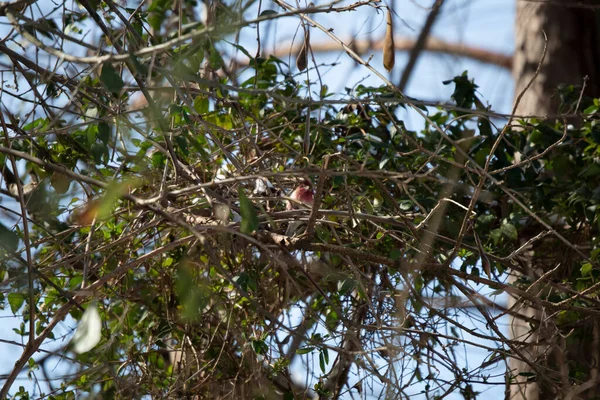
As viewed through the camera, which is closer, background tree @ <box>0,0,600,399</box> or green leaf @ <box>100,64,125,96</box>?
green leaf @ <box>100,64,125,96</box>

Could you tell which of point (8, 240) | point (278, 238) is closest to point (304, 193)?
point (278, 238)

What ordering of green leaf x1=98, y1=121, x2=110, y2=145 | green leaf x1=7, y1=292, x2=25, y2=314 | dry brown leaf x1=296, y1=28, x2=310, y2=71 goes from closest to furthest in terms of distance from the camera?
green leaf x1=98, y1=121, x2=110, y2=145 < dry brown leaf x1=296, y1=28, x2=310, y2=71 < green leaf x1=7, y1=292, x2=25, y2=314

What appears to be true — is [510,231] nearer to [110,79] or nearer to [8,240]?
[110,79]

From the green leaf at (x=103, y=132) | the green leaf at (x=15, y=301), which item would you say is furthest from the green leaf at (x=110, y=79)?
the green leaf at (x=15, y=301)

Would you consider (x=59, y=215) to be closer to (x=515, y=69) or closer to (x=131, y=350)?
(x=131, y=350)

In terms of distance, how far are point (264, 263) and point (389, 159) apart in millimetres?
540

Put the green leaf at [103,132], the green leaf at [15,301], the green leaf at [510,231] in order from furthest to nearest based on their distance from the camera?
the green leaf at [510,231]
the green leaf at [15,301]
the green leaf at [103,132]

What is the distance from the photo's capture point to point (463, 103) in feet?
8.71

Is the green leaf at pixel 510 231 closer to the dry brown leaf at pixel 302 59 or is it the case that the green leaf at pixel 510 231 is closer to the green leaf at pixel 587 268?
the green leaf at pixel 587 268

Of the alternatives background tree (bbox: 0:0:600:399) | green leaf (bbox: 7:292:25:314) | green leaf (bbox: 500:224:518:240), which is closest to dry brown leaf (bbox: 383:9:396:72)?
background tree (bbox: 0:0:600:399)

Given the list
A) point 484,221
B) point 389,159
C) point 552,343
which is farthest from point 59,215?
Answer: point 552,343

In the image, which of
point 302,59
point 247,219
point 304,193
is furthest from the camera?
point 304,193

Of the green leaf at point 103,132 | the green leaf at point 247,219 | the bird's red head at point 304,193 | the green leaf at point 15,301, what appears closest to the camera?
the green leaf at point 247,219

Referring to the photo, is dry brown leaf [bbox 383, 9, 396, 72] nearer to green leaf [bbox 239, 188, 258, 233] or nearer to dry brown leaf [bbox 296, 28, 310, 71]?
dry brown leaf [bbox 296, 28, 310, 71]
